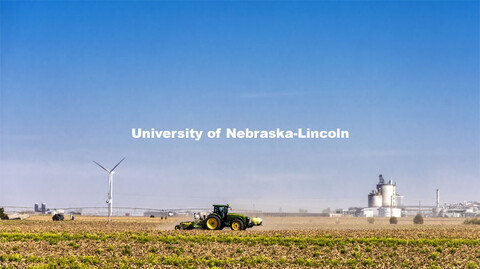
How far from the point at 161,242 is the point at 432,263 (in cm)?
2080

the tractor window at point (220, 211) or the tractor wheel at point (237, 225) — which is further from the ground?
the tractor window at point (220, 211)

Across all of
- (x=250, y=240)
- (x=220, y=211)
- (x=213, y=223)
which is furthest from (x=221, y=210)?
(x=250, y=240)

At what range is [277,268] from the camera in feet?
117

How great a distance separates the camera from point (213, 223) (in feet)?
193

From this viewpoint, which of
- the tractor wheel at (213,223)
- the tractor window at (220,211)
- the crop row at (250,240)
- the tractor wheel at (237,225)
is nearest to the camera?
the crop row at (250,240)

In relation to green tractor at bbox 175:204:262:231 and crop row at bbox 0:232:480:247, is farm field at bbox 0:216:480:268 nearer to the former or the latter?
crop row at bbox 0:232:480:247

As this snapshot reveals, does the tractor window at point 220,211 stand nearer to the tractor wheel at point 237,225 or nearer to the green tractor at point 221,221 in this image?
the green tractor at point 221,221

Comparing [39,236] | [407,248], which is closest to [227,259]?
[407,248]

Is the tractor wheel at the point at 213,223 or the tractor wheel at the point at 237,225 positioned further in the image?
the tractor wheel at the point at 237,225

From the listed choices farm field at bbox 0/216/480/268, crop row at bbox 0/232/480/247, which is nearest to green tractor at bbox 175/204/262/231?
farm field at bbox 0/216/480/268

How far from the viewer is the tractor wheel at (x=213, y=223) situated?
193 ft

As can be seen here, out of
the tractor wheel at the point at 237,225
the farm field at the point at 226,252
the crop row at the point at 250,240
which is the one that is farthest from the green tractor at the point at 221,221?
the crop row at the point at 250,240

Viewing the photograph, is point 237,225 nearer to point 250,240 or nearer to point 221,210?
point 221,210

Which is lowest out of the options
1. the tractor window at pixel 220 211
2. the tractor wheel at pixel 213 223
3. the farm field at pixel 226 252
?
the farm field at pixel 226 252
